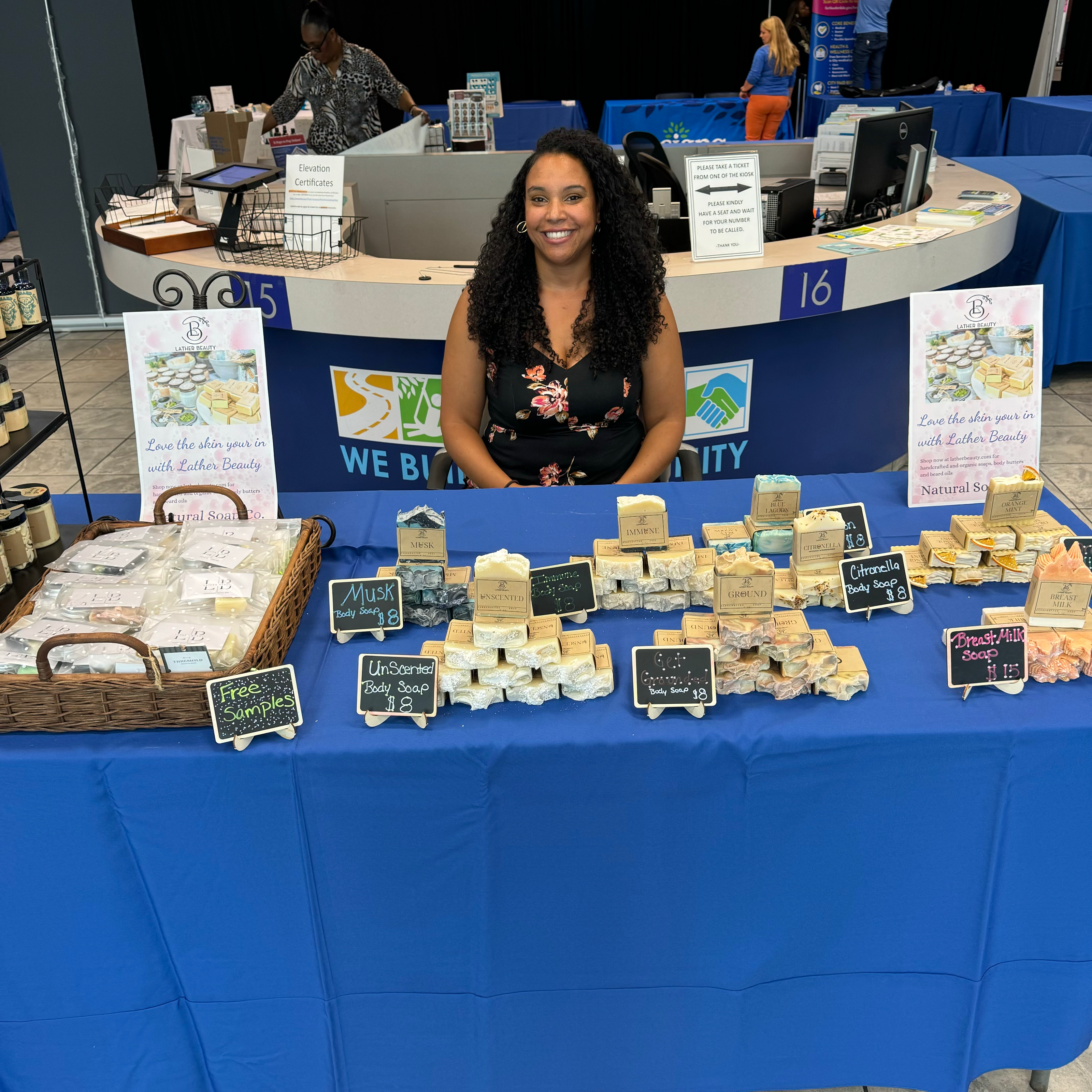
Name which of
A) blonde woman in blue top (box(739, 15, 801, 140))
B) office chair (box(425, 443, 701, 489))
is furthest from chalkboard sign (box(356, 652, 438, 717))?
blonde woman in blue top (box(739, 15, 801, 140))

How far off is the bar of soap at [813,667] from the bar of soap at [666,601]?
0.27 metres

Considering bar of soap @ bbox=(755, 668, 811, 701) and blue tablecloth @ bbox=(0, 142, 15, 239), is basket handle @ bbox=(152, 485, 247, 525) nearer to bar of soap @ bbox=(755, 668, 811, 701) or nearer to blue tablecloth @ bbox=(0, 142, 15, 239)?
bar of soap @ bbox=(755, 668, 811, 701)

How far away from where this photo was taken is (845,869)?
54.1 inches

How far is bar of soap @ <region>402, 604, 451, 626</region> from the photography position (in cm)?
158

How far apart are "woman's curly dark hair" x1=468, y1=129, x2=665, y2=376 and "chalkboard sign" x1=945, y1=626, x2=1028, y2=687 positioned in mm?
1121

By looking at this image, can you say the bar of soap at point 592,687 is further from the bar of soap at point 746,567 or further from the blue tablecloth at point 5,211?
the blue tablecloth at point 5,211

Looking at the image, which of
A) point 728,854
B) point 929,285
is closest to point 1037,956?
point 728,854

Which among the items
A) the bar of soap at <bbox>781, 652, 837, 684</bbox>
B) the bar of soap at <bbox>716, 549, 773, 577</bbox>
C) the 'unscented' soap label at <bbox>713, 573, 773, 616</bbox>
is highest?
the bar of soap at <bbox>716, 549, 773, 577</bbox>

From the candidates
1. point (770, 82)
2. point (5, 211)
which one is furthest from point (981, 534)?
point (5, 211)

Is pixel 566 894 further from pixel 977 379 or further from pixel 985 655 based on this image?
pixel 977 379

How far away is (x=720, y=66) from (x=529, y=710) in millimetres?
12562

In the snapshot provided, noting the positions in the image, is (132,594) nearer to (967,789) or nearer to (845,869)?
(845,869)

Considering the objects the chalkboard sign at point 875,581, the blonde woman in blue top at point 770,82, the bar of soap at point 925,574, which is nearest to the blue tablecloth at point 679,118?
the blonde woman in blue top at point 770,82

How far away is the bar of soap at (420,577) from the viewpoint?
1570 mm
